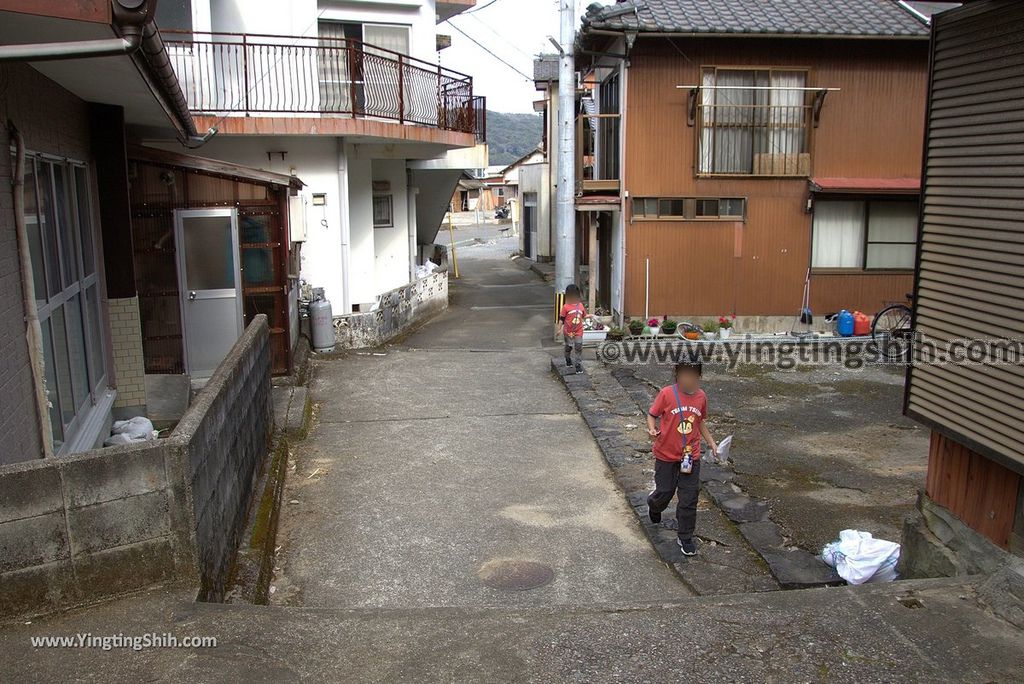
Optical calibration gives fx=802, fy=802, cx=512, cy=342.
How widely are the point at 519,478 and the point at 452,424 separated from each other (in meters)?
2.00

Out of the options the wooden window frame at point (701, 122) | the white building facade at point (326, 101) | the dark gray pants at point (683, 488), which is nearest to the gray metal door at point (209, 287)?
the white building facade at point (326, 101)

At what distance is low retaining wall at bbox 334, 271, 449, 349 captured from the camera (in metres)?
14.5

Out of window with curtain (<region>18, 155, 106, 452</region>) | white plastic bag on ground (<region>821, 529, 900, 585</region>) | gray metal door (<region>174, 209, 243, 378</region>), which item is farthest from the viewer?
gray metal door (<region>174, 209, 243, 378</region>)

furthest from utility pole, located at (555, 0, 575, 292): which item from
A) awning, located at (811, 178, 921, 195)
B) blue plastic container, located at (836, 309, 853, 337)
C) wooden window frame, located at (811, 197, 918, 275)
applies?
blue plastic container, located at (836, 309, 853, 337)

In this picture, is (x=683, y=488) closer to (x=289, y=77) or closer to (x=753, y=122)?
(x=289, y=77)

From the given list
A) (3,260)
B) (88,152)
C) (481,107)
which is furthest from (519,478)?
(481,107)

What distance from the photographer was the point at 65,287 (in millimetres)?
6977

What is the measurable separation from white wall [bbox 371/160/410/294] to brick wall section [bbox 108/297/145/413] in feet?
26.1

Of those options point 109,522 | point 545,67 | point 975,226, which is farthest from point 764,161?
point 545,67

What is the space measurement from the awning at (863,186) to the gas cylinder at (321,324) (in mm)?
8982

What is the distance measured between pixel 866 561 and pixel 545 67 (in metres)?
27.7

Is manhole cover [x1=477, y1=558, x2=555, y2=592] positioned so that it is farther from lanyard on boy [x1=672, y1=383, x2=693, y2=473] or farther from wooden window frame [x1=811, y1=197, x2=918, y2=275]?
wooden window frame [x1=811, y1=197, x2=918, y2=275]

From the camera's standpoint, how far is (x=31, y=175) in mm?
6129

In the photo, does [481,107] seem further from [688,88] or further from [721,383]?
[721,383]
